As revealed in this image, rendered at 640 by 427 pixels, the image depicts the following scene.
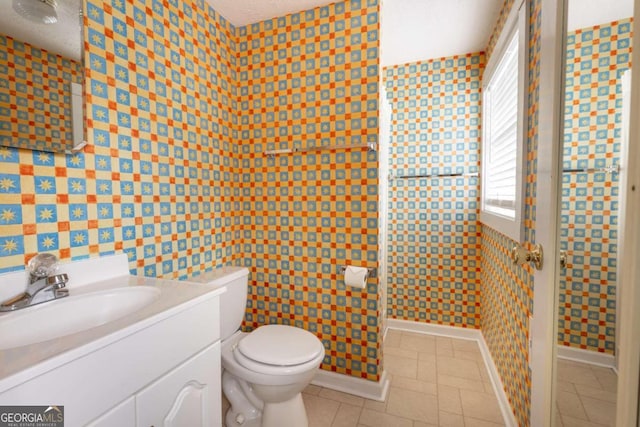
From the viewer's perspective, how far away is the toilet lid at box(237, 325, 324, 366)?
1298mm

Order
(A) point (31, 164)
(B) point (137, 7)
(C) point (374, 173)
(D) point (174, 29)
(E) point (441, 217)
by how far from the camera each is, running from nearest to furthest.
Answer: (A) point (31, 164), (B) point (137, 7), (D) point (174, 29), (C) point (374, 173), (E) point (441, 217)

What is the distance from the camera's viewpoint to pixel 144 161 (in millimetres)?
1354

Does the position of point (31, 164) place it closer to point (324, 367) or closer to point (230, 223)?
point (230, 223)

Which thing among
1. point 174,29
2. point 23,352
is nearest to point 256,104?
point 174,29

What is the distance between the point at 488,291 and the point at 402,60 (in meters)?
1.95

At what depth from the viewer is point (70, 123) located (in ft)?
3.47

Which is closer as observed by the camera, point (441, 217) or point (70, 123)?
point (70, 123)

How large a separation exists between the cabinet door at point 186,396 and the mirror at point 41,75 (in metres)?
0.87

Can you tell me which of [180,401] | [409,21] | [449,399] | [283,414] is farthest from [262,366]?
[409,21]

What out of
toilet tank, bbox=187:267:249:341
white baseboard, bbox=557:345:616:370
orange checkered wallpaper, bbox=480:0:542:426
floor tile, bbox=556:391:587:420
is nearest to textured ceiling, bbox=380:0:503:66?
orange checkered wallpaper, bbox=480:0:542:426

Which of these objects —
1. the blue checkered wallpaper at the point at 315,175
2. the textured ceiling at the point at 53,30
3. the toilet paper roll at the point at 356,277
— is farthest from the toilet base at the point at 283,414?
the textured ceiling at the point at 53,30

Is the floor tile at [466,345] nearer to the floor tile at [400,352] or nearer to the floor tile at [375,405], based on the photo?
the floor tile at [400,352]

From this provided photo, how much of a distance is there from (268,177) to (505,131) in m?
1.46

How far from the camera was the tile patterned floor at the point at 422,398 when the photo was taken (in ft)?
5.09
